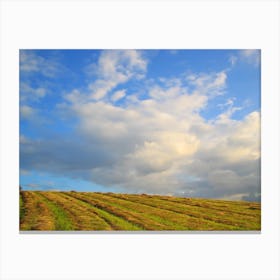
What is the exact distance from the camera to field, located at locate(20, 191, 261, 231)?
622 cm

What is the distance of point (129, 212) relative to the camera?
652cm

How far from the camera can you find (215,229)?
20.4ft

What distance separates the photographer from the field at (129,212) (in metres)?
6.22

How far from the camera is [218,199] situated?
6.43 metres
